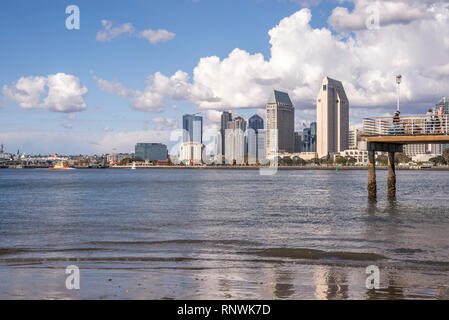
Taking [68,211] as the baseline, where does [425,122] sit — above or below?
above

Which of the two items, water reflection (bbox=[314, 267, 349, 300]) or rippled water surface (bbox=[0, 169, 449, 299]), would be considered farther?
rippled water surface (bbox=[0, 169, 449, 299])

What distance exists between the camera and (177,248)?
23.3 metres

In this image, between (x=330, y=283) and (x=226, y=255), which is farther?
(x=226, y=255)

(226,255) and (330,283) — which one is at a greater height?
(330,283)

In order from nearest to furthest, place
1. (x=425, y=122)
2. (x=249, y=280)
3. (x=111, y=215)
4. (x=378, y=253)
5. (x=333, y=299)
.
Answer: (x=333, y=299) → (x=249, y=280) → (x=378, y=253) → (x=111, y=215) → (x=425, y=122)

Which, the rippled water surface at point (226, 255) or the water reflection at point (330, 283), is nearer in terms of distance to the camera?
the water reflection at point (330, 283)

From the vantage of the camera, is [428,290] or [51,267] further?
[51,267]

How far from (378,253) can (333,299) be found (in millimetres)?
9281

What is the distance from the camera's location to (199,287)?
1462 cm

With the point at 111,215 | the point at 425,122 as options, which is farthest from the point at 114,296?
the point at 425,122

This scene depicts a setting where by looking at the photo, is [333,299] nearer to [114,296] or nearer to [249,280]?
[249,280]


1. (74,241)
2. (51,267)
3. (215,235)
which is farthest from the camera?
(215,235)
